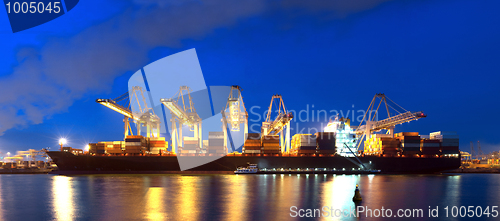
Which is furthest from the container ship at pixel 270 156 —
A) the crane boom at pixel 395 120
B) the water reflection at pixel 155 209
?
the water reflection at pixel 155 209

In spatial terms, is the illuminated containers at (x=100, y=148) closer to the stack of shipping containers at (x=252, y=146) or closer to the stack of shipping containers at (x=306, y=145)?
the stack of shipping containers at (x=252, y=146)

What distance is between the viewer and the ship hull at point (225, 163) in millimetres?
68569

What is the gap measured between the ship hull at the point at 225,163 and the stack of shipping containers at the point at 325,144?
163cm

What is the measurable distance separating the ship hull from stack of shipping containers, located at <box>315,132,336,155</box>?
1.63 metres

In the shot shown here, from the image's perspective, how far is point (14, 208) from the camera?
22.7 metres

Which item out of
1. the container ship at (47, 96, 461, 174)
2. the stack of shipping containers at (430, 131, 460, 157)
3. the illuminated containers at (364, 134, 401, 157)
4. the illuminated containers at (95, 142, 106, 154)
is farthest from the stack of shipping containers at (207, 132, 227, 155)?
the stack of shipping containers at (430, 131, 460, 157)

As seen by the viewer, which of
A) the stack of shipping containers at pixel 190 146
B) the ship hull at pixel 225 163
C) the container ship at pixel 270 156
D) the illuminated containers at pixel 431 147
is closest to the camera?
the ship hull at pixel 225 163

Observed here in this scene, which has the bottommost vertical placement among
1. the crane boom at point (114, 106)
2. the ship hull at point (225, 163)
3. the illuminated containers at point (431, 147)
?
the ship hull at point (225, 163)

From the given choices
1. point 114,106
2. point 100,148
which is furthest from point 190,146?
point 100,148

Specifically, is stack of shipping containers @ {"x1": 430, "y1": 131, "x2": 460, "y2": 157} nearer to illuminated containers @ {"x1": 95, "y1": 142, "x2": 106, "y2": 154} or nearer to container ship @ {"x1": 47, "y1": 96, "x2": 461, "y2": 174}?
container ship @ {"x1": 47, "y1": 96, "x2": 461, "y2": 174}

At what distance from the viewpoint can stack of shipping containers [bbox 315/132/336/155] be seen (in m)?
70.6

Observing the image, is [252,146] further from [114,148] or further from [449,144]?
[449,144]

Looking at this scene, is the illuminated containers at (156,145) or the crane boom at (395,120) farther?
the illuminated containers at (156,145)

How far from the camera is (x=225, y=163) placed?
69500 millimetres
